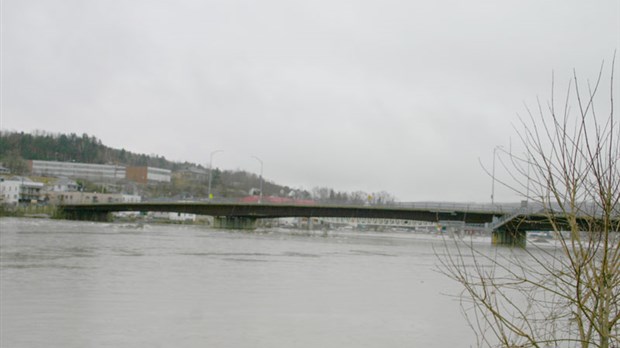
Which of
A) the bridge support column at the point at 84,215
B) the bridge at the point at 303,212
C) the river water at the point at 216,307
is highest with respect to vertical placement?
the bridge at the point at 303,212

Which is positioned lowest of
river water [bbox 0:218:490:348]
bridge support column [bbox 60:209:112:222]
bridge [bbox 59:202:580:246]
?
bridge support column [bbox 60:209:112:222]

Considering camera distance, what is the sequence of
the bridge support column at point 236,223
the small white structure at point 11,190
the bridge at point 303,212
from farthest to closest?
the small white structure at point 11,190, the bridge support column at point 236,223, the bridge at point 303,212

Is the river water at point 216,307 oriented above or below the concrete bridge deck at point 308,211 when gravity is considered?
below

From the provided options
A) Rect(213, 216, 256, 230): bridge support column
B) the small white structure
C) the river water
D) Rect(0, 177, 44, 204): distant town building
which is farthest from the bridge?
the river water

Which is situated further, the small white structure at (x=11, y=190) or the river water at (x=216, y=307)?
the small white structure at (x=11, y=190)

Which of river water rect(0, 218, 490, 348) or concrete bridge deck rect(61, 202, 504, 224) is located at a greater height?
concrete bridge deck rect(61, 202, 504, 224)

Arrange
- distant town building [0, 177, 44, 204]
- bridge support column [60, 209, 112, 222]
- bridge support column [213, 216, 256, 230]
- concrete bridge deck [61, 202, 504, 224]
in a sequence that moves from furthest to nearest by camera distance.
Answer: distant town building [0, 177, 44, 204] → bridge support column [60, 209, 112, 222] → bridge support column [213, 216, 256, 230] → concrete bridge deck [61, 202, 504, 224]

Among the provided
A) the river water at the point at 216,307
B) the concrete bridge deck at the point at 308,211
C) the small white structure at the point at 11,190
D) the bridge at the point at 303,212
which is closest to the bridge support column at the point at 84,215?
the bridge at the point at 303,212

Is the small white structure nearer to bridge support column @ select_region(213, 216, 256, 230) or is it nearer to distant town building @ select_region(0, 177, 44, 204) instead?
distant town building @ select_region(0, 177, 44, 204)

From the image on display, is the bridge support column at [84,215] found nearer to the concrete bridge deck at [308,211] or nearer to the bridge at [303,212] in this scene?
the bridge at [303,212]

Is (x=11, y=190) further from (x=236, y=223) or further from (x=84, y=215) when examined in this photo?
(x=236, y=223)

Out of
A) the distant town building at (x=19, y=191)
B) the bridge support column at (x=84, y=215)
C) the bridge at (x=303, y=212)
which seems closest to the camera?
the bridge at (x=303, y=212)

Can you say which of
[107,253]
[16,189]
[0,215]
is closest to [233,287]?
[107,253]

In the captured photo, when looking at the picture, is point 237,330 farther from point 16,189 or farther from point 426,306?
point 16,189
